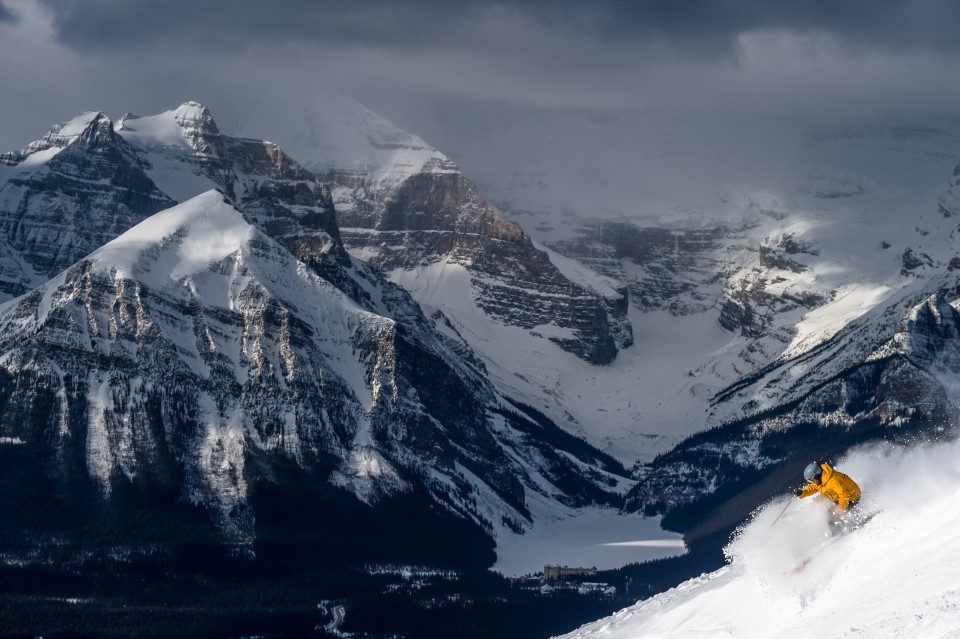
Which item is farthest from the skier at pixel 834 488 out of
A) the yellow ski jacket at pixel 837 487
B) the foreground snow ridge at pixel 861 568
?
the foreground snow ridge at pixel 861 568

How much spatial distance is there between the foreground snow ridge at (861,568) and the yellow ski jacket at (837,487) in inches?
41.5

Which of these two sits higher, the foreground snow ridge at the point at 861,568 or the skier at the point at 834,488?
the skier at the point at 834,488

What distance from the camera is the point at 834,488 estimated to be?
354 ft

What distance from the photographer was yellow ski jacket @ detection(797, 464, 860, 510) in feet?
352

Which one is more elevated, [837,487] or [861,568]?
[837,487]

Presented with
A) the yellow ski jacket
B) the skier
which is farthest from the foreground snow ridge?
the yellow ski jacket

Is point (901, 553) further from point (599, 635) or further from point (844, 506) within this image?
point (599, 635)

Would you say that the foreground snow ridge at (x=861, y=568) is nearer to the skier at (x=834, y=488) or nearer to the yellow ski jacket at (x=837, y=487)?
the skier at (x=834, y=488)

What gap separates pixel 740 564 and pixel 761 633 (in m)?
12.9

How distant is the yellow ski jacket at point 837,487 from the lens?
107 meters

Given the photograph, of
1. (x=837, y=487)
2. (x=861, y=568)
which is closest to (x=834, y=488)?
(x=837, y=487)

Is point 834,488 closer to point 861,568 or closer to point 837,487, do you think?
point 837,487

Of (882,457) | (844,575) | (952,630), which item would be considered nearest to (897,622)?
(952,630)

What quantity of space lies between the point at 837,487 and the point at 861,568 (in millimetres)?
4977
